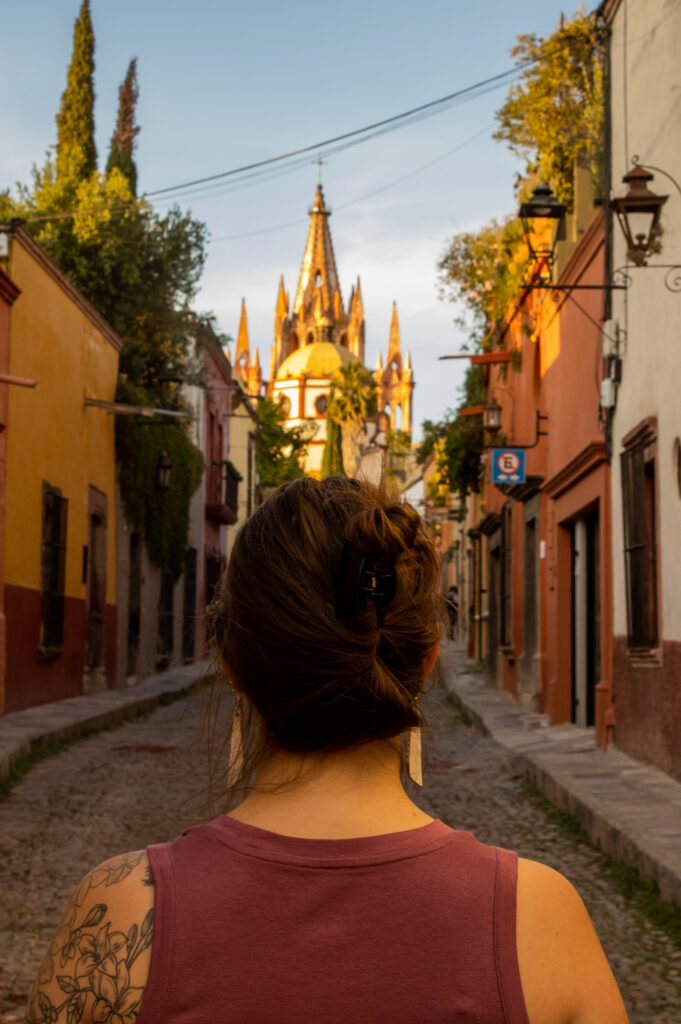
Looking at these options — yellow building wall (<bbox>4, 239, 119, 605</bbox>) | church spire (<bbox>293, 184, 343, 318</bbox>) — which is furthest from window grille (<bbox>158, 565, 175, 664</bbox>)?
church spire (<bbox>293, 184, 343, 318</bbox>)

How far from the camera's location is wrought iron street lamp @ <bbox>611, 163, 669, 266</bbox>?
31.1 ft

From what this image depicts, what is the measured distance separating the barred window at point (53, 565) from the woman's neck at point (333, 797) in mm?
14404

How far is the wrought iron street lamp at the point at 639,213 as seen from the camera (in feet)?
31.1

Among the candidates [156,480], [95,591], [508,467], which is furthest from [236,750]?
[156,480]

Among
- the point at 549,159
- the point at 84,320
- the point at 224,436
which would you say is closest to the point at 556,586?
the point at 549,159

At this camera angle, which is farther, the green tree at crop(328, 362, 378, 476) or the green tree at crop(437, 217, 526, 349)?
the green tree at crop(328, 362, 378, 476)

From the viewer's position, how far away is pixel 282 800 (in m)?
1.43

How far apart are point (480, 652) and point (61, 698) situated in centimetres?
1304

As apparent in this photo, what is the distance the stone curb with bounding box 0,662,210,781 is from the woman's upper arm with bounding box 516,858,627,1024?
6.74 metres

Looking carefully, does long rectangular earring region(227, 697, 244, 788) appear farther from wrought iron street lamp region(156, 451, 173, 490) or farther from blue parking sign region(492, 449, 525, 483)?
wrought iron street lamp region(156, 451, 173, 490)

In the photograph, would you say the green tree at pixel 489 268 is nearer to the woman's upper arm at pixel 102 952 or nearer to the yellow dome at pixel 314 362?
the woman's upper arm at pixel 102 952

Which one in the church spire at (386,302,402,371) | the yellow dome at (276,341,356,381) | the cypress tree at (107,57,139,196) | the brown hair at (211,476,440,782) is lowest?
the brown hair at (211,476,440,782)

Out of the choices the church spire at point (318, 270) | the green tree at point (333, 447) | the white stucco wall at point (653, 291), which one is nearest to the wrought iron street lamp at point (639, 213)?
the white stucco wall at point (653, 291)

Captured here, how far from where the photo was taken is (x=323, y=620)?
4.54 feet
